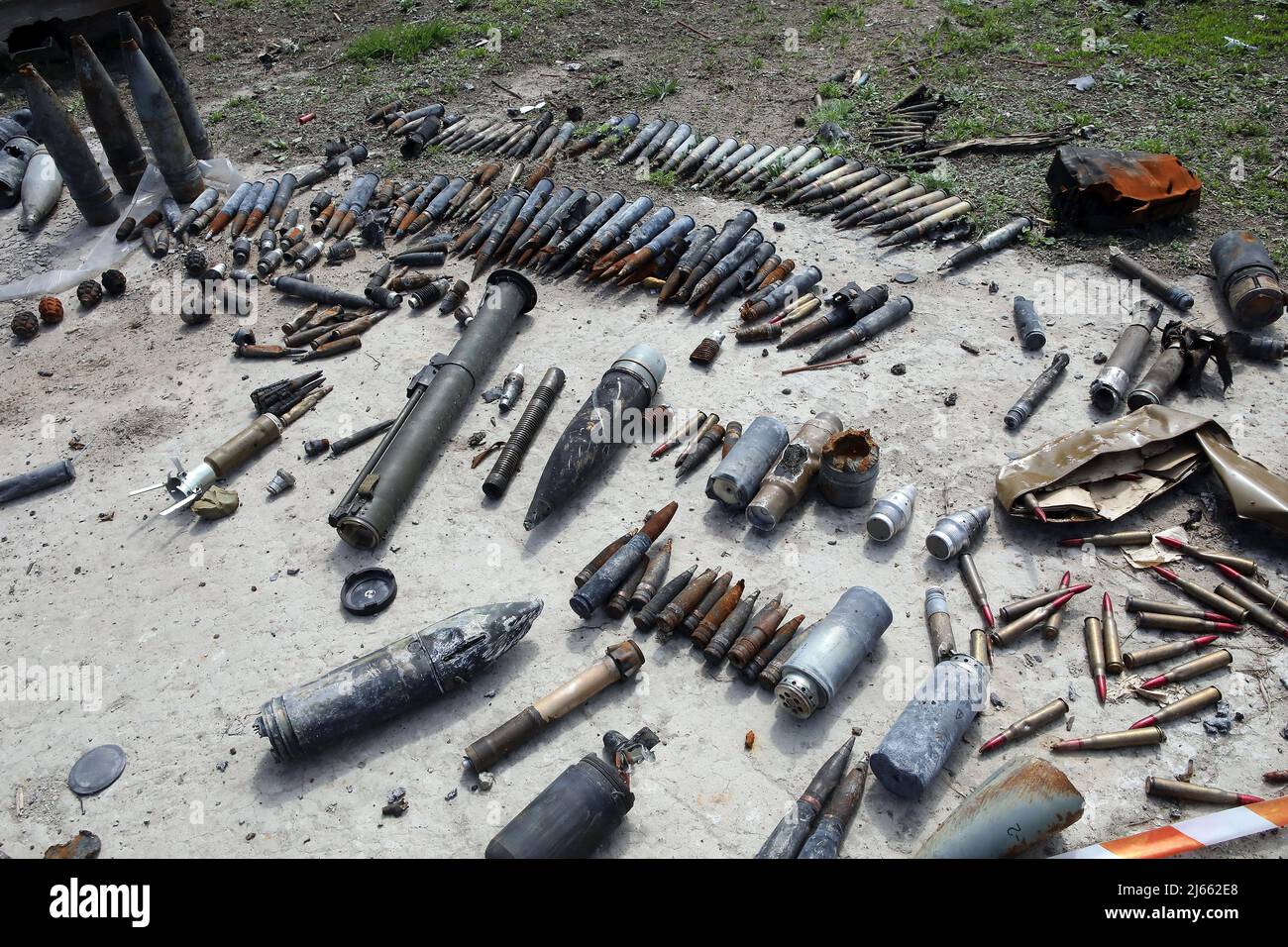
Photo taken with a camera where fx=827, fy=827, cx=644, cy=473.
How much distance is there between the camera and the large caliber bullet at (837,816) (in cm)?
439

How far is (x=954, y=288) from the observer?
8.86 metres

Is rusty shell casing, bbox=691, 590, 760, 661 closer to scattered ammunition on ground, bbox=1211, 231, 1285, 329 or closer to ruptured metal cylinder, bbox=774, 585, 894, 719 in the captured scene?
ruptured metal cylinder, bbox=774, 585, 894, 719

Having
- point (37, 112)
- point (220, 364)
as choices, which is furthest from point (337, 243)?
point (37, 112)

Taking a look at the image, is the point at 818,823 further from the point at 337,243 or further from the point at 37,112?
the point at 37,112

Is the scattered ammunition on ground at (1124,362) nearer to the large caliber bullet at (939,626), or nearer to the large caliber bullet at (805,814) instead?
the large caliber bullet at (939,626)

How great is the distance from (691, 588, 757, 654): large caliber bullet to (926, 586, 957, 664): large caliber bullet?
3.43 feet

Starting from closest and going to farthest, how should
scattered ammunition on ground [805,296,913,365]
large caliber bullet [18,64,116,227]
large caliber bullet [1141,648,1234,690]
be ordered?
large caliber bullet [1141,648,1234,690] < scattered ammunition on ground [805,296,913,365] < large caliber bullet [18,64,116,227]

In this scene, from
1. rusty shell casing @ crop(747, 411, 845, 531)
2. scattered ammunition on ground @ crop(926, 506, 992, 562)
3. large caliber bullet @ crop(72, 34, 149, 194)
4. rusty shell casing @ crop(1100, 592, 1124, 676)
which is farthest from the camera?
large caliber bullet @ crop(72, 34, 149, 194)

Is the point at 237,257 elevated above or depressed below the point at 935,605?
below

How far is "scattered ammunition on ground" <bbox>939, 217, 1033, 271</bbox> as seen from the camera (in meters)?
9.12

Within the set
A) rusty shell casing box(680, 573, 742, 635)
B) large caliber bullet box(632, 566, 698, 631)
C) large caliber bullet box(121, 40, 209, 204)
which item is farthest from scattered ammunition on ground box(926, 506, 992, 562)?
large caliber bullet box(121, 40, 209, 204)

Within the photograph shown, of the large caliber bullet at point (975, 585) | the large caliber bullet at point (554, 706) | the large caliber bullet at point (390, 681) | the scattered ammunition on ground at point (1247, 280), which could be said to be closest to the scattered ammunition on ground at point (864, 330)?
the large caliber bullet at point (975, 585)

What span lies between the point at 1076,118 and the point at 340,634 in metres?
11.4

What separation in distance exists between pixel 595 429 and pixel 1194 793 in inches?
185
